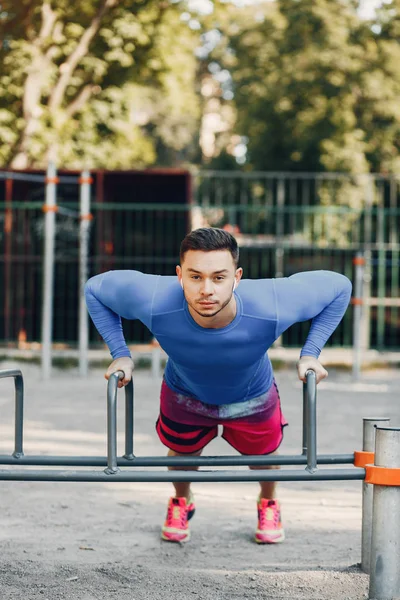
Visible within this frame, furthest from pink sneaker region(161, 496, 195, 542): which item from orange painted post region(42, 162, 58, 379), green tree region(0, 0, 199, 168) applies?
green tree region(0, 0, 199, 168)

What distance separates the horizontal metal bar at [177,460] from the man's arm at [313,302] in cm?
37

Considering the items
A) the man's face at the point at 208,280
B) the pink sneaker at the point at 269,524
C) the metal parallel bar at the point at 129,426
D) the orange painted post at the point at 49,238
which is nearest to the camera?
the man's face at the point at 208,280

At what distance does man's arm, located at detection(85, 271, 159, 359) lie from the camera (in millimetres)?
3229

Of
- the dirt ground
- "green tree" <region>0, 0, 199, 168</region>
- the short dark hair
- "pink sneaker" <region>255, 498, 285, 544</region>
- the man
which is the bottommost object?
the dirt ground

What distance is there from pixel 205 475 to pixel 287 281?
767mm

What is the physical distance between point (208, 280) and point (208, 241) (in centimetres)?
13

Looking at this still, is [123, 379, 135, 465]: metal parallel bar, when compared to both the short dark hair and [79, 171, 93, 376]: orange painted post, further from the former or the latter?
[79, 171, 93, 376]: orange painted post

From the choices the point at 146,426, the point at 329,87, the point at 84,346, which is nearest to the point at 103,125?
the point at 329,87

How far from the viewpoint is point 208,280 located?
304 centimetres

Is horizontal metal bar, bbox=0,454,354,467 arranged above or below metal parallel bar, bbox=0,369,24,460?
below

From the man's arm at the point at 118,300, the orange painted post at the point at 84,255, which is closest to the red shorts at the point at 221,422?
the man's arm at the point at 118,300

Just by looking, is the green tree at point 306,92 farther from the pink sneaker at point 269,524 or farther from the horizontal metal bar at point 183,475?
the horizontal metal bar at point 183,475

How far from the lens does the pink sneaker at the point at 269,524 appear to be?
393 cm

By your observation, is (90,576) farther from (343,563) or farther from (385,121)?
(385,121)
